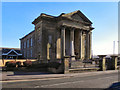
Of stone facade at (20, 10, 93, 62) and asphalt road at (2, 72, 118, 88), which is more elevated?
stone facade at (20, 10, 93, 62)

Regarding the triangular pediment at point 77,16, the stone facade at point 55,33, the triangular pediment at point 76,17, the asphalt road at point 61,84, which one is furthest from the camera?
the triangular pediment at point 76,17

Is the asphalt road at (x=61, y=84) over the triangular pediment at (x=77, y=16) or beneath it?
beneath

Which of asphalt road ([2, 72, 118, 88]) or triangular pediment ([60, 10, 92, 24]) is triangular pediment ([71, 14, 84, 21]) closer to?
triangular pediment ([60, 10, 92, 24])

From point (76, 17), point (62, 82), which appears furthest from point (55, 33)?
point (62, 82)

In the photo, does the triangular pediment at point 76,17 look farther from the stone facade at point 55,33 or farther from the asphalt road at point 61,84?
the asphalt road at point 61,84

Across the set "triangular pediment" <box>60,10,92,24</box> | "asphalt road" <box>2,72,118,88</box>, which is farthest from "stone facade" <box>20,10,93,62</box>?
"asphalt road" <box>2,72,118,88</box>

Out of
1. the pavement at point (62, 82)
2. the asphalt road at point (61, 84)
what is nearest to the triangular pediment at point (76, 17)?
the pavement at point (62, 82)

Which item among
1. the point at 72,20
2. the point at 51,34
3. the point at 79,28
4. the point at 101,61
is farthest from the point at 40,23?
the point at 101,61

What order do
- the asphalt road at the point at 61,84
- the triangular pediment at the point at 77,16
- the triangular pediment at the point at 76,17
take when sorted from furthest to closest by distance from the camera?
the triangular pediment at the point at 76,17 < the triangular pediment at the point at 77,16 < the asphalt road at the point at 61,84

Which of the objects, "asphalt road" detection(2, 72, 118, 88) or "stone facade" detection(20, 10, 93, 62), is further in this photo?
"stone facade" detection(20, 10, 93, 62)

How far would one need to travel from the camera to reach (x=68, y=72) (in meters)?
12.9

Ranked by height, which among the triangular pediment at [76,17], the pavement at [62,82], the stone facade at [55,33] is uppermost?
the triangular pediment at [76,17]

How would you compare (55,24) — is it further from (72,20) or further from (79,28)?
(79,28)

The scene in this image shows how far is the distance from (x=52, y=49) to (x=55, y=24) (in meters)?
7.41
